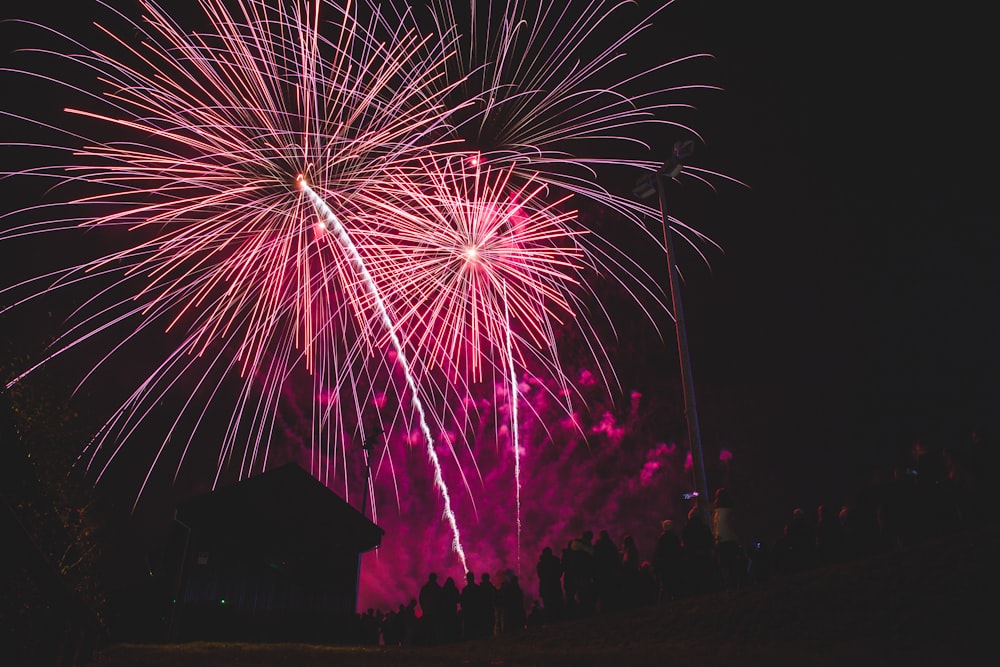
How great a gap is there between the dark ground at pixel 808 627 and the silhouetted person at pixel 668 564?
1.13 m

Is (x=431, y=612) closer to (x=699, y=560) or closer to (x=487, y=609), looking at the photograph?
(x=487, y=609)

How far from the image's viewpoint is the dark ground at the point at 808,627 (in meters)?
6.90

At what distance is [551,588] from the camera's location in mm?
13359

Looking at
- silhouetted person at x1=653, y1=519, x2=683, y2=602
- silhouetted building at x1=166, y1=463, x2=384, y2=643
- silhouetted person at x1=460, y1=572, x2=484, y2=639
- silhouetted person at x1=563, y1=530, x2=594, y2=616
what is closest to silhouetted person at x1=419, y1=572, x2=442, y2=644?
silhouetted person at x1=460, y1=572, x2=484, y2=639

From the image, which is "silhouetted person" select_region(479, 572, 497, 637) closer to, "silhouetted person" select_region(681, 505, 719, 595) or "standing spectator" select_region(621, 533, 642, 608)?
"standing spectator" select_region(621, 533, 642, 608)

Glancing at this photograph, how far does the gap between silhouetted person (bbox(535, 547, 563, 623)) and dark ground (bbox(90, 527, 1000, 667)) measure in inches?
75.1

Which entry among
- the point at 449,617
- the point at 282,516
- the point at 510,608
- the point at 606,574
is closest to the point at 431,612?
the point at 449,617

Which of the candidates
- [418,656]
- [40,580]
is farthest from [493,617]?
[40,580]

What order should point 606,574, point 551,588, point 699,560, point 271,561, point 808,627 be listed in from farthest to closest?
1. point 271,561
2. point 551,588
3. point 606,574
4. point 699,560
5. point 808,627

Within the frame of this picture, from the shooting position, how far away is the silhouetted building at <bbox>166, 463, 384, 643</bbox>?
19125 millimetres

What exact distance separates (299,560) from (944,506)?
16.6 metres

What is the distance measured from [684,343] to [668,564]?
453cm

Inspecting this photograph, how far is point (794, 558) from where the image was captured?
444 inches

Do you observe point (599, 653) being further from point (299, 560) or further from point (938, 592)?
point (299, 560)
